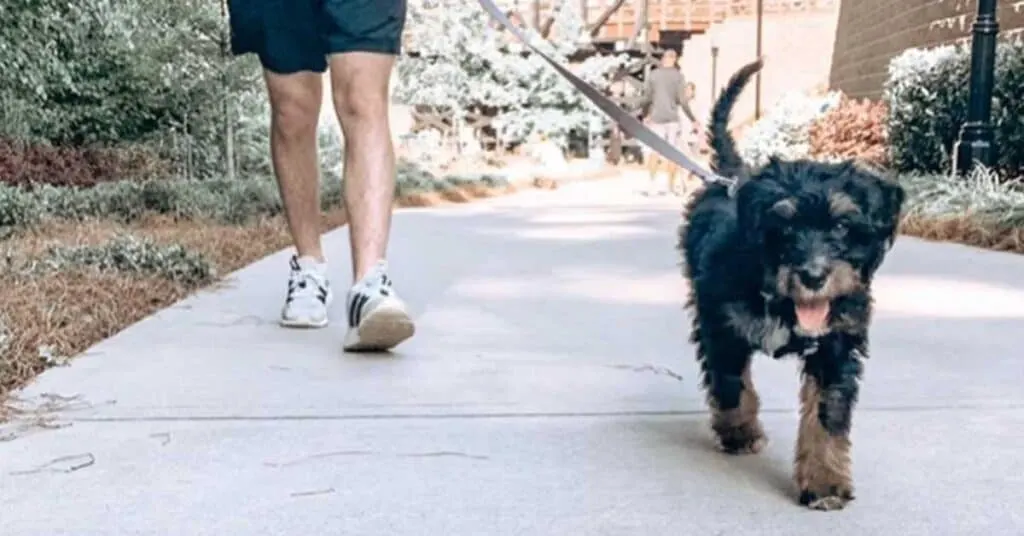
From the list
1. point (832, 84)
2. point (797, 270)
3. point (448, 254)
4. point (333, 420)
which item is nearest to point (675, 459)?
point (797, 270)

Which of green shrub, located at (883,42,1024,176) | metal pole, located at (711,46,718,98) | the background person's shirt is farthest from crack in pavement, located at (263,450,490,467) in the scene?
metal pole, located at (711,46,718,98)

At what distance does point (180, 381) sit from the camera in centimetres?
344

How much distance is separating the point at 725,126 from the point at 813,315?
1.07m

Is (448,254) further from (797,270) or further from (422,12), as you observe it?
(422,12)

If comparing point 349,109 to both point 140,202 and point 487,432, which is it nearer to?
point 487,432

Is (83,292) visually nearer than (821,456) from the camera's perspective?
No

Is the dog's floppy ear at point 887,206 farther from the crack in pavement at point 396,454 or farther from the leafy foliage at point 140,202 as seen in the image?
the leafy foliage at point 140,202

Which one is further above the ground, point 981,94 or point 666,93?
point 981,94

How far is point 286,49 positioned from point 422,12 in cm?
2031

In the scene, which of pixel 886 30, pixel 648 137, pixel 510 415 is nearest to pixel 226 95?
pixel 648 137

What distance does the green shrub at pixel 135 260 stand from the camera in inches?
200

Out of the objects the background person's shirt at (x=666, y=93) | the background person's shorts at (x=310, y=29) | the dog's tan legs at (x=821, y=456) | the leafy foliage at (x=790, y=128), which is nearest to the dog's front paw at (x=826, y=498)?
the dog's tan legs at (x=821, y=456)

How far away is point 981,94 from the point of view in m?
8.94

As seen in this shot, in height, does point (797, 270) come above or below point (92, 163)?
above
